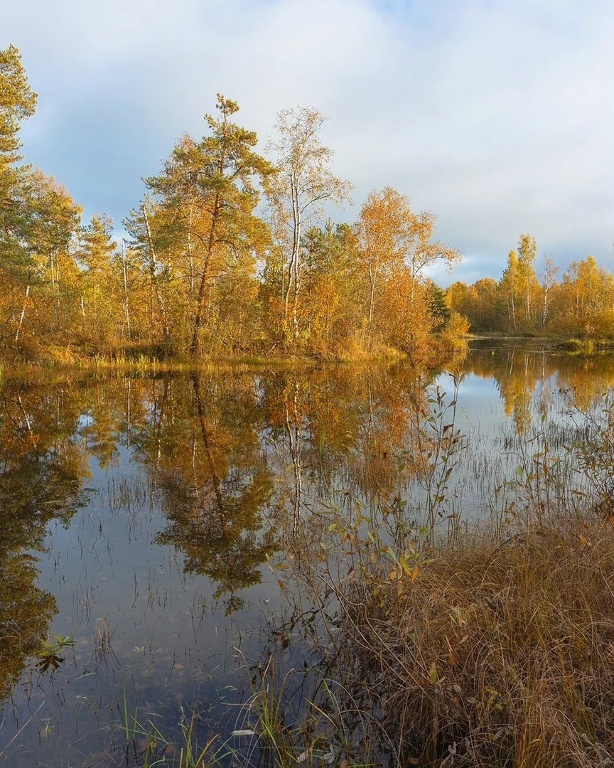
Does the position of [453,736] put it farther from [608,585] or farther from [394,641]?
[608,585]

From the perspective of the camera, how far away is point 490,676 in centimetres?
265

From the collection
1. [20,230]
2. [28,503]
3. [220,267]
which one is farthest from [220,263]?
[28,503]

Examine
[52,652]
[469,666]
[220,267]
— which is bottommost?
[52,652]

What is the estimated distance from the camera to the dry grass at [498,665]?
2.33 metres

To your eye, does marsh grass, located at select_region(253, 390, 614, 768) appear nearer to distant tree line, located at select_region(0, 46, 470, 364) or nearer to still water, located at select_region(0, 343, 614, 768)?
still water, located at select_region(0, 343, 614, 768)

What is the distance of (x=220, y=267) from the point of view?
88.2 ft

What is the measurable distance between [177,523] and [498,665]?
4375mm

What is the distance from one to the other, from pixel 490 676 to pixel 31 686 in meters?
2.92

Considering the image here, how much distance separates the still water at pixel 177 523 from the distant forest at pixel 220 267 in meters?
10.9

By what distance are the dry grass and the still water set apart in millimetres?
596

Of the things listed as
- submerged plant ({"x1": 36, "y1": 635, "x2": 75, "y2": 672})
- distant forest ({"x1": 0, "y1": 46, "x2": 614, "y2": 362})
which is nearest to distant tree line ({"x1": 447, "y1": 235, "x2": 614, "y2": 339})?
distant forest ({"x1": 0, "y1": 46, "x2": 614, "y2": 362})

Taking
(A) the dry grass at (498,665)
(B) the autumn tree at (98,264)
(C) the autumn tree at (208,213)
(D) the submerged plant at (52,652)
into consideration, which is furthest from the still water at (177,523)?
(B) the autumn tree at (98,264)

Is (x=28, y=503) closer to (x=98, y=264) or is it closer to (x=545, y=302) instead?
(x=98, y=264)

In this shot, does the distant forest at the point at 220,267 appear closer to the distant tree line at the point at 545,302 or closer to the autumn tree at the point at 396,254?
the autumn tree at the point at 396,254
